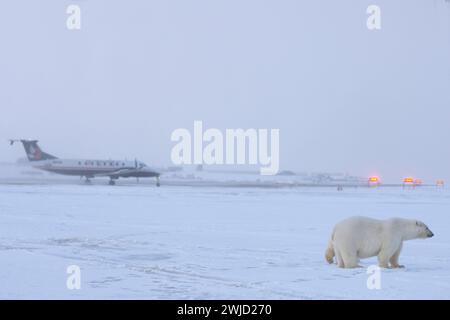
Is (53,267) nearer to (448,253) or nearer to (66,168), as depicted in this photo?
(448,253)

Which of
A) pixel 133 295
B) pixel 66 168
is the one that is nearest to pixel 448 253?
pixel 133 295

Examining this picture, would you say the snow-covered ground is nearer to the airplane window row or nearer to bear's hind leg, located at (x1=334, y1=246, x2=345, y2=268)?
bear's hind leg, located at (x1=334, y1=246, x2=345, y2=268)

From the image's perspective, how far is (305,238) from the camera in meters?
16.8

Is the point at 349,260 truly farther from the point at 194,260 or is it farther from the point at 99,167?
the point at 99,167

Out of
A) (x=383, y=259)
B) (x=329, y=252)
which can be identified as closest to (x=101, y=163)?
Result: (x=329, y=252)

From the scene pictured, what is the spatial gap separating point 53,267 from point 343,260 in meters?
5.51

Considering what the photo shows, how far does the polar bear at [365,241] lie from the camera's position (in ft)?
37.1

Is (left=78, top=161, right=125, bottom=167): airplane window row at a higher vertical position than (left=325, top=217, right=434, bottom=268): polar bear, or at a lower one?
lower

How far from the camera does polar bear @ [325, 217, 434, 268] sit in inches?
446

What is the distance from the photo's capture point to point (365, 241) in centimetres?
1146

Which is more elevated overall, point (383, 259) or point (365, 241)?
point (365, 241)

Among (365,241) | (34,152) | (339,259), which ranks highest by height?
(365,241)

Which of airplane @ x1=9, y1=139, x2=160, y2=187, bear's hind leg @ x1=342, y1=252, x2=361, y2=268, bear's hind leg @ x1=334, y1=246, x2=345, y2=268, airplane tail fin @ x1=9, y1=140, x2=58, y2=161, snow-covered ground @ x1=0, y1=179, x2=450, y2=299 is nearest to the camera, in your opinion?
snow-covered ground @ x1=0, y1=179, x2=450, y2=299

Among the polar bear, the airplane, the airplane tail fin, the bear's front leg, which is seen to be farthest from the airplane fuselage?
the bear's front leg
